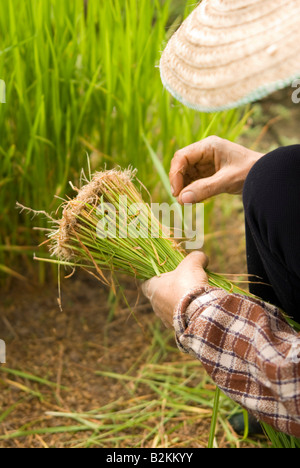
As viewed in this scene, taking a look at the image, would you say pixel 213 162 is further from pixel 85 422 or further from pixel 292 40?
pixel 85 422

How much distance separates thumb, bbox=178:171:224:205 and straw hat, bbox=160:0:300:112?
0.32m

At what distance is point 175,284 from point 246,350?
0.62 feet

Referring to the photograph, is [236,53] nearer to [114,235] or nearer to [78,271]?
[114,235]

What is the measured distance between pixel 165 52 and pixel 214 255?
3.93ft

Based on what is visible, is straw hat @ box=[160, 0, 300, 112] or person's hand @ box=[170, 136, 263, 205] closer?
straw hat @ box=[160, 0, 300, 112]

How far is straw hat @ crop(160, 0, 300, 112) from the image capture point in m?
0.73

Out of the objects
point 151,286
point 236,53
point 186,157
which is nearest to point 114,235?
point 151,286

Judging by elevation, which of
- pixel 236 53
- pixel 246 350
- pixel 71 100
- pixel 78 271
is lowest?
pixel 78 271

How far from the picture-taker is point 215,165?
4.17ft

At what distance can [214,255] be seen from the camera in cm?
204

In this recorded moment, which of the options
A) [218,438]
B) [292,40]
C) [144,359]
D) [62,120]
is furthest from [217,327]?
[62,120]
